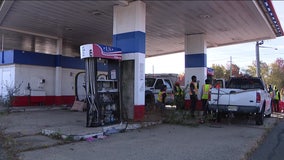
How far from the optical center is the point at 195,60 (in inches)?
766

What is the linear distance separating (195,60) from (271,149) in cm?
1137

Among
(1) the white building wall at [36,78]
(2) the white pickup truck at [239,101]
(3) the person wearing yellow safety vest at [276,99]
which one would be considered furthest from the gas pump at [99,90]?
(3) the person wearing yellow safety vest at [276,99]

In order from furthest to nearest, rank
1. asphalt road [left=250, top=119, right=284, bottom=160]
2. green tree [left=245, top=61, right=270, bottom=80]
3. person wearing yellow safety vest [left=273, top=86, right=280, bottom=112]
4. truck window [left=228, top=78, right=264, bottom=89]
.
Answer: green tree [left=245, top=61, right=270, bottom=80]
person wearing yellow safety vest [left=273, top=86, right=280, bottom=112]
truck window [left=228, top=78, right=264, bottom=89]
asphalt road [left=250, top=119, right=284, bottom=160]

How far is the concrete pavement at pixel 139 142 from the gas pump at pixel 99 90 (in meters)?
0.66

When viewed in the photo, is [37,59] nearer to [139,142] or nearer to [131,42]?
[131,42]

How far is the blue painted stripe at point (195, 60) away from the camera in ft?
63.2

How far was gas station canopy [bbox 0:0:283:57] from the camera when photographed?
476 inches

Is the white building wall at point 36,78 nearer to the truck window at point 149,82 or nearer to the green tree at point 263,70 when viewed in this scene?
the truck window at point 149,82

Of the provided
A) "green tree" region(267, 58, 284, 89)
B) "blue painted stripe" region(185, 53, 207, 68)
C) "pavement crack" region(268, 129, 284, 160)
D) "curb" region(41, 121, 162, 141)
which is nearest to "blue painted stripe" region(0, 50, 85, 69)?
"blue painted stripe" region(185, 53, 207, 68)

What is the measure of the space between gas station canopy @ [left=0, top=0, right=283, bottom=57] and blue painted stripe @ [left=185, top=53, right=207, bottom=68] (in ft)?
4.20

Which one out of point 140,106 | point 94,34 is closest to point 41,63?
point 94,34

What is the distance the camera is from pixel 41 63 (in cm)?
2052

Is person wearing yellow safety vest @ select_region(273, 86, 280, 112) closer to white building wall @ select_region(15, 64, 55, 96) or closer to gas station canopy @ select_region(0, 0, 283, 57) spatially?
gas station canopy @ select_region(0, 0, 283, 57)

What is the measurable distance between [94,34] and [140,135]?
10482 millimetres
